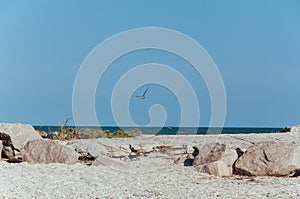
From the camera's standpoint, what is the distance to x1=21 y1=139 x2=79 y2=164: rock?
33.9 ft

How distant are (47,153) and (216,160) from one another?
3541mm

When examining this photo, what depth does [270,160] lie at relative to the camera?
9.02 metres

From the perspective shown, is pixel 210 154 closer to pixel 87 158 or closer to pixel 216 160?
pixel 216 160

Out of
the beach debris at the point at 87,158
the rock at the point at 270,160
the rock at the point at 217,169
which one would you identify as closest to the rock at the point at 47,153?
the beach debris at the point at 87,158

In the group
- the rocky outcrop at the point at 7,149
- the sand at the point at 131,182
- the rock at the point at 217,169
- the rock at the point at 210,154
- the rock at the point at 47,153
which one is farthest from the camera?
the rocky outcrop at the point at 7,149

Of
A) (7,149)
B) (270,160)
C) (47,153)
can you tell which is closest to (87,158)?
(47,153)

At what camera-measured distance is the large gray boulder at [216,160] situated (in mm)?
9062

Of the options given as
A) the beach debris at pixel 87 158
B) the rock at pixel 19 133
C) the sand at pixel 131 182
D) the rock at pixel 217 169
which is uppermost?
the rock at pixel 19 133

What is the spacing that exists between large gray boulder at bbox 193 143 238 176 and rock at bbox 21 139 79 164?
263 cm

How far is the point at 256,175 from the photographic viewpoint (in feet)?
29.4

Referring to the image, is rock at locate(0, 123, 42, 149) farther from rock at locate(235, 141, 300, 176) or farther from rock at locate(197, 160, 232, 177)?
rock at locate(235, 141, 300, 176)

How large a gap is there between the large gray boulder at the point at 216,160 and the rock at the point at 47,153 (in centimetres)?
263

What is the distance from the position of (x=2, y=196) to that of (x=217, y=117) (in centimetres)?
536

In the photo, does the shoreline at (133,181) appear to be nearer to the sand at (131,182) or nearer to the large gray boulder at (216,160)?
the sand at (131,182)
